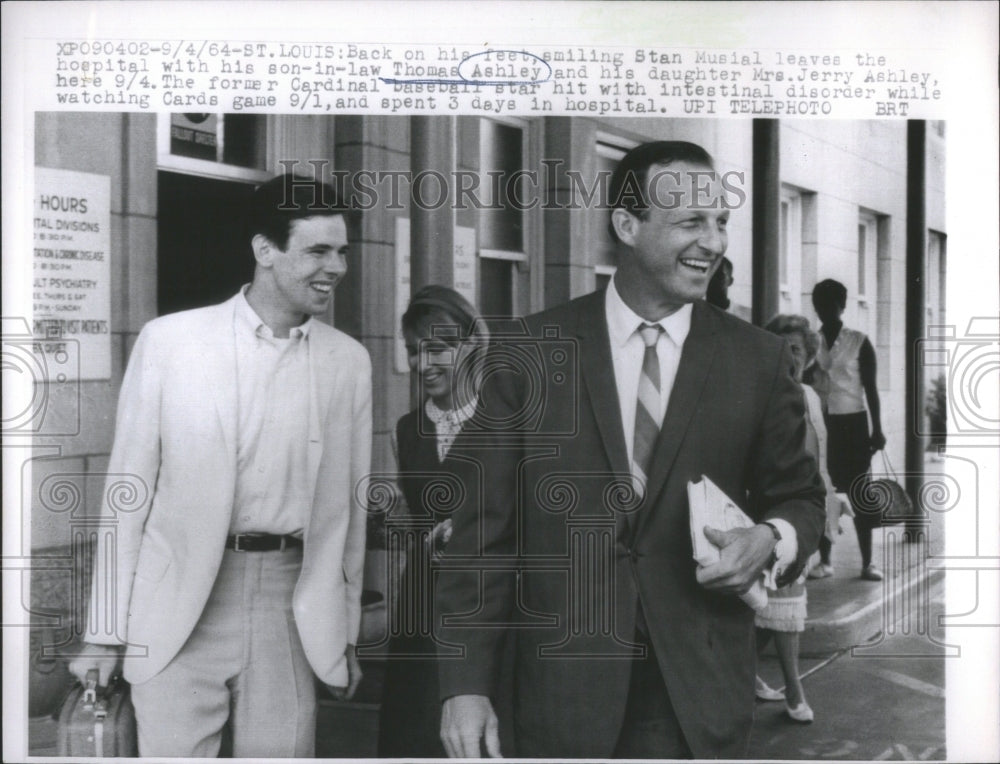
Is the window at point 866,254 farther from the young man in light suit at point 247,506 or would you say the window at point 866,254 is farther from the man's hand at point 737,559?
the young man in light suit at point 247,506

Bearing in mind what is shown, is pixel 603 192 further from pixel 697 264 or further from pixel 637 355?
pixel 637 355

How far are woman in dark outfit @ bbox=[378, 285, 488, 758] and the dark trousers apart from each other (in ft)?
1.92

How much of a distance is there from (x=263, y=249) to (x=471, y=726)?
1594mm

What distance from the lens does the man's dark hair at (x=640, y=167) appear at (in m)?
3.79

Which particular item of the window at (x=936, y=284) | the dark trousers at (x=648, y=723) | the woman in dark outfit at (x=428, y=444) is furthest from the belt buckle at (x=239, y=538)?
the window at (x=936, y=284)

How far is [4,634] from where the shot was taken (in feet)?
12.7

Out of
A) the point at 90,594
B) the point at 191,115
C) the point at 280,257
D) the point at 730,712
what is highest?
the point at 191,115

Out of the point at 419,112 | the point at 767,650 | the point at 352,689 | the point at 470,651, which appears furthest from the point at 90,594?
the point at 767,650

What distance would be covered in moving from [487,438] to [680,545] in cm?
67

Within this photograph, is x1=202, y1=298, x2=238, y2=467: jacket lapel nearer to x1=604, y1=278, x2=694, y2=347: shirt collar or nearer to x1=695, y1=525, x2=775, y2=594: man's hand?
x1=604, y1=278, x2=694, y2=347: shirt collar

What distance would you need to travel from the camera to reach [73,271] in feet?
12.5

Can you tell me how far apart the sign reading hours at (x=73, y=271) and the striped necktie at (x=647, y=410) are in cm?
163

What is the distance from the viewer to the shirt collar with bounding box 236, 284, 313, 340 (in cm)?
381

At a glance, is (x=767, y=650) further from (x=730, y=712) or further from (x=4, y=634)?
(x=4, y=634)
